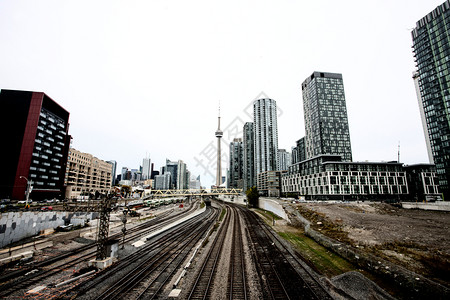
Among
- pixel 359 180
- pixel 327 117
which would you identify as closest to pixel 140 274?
pixel 359 180

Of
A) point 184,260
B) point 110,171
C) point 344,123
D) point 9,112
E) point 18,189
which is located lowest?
point 184,260

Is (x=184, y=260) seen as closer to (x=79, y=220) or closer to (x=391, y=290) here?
(x=391, y=290)

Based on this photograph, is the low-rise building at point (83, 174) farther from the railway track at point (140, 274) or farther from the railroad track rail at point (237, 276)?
the railroad track rail at point (237, 276)

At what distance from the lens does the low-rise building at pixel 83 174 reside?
11144 centimetres

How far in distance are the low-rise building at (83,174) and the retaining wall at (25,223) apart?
3006 inches

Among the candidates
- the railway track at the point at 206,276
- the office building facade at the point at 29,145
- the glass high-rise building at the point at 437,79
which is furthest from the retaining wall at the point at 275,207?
the office building facade at the point at 29,145

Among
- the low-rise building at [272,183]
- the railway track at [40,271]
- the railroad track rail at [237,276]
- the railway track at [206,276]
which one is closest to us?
the railway track at [206,276]

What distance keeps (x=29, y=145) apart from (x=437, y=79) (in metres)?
179

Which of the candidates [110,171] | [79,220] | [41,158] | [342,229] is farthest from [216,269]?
[110,171]

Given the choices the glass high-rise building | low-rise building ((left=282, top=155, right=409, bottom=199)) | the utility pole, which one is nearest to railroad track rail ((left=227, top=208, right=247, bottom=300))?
the utility pole

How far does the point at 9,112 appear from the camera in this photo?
8050 cm

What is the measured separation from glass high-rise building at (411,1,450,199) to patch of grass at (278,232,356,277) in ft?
335

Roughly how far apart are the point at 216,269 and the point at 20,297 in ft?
47.8

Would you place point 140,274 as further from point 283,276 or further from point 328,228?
point 328,228
